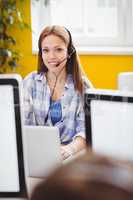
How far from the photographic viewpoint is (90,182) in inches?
13.3

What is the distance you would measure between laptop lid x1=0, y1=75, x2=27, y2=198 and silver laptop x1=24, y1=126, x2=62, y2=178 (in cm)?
9

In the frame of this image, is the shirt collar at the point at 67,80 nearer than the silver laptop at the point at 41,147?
No

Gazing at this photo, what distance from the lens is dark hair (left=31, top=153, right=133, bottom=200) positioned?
1.10 feet

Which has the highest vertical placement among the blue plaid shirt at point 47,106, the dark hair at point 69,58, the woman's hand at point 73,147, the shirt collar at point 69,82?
the dark hair at point 69,58

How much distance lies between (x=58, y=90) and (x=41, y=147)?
49cm

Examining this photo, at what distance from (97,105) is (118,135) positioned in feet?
0.28

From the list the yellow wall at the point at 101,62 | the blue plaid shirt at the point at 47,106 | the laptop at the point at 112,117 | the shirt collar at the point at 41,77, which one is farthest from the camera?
the yellow wall at the point at 101,62

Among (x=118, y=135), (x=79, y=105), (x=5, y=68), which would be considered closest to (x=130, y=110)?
(x=118, y=135)

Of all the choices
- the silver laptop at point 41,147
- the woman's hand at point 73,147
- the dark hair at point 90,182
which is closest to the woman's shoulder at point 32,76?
the woman's hand at point 73,147

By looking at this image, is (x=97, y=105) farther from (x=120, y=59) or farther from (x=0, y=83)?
(x=120, y=59)

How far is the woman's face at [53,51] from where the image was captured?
176cm

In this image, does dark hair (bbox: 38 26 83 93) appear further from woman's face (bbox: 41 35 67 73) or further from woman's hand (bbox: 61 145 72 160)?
woman's hand (bbox: 61 145 72 160)

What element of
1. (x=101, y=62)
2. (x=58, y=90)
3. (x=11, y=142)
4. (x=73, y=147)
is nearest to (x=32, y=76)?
(x=58, y=90)

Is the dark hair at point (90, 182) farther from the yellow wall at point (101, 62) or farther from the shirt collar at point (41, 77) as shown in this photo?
the yellow wall at point (101, 62)
